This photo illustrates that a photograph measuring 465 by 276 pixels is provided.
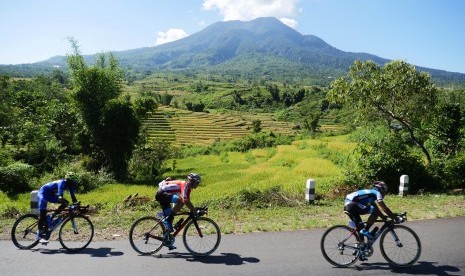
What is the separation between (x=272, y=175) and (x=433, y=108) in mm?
15677

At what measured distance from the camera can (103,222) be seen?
993cm

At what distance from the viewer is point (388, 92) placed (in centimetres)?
1588

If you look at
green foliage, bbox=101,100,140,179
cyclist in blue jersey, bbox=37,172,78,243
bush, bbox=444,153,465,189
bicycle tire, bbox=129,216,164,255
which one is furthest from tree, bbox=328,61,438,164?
green foliage, bbox=101,100,140,179

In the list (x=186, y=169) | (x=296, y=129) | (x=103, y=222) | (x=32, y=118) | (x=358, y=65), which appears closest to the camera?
(x=103, y=222)

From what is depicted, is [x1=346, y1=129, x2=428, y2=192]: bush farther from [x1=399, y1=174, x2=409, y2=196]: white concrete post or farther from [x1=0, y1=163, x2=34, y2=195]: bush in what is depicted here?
[x1=0, y1=163, x2=34, y2=195]: bush

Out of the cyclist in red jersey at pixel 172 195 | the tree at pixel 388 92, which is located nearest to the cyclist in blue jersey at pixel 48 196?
the cyclist in red jersey at pixel 172 195

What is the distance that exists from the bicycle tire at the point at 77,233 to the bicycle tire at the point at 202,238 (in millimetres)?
2125

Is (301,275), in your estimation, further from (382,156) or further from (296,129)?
(296,129)

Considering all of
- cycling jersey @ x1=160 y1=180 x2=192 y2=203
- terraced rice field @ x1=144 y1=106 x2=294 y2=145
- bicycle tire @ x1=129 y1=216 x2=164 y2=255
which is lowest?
terraced rice field @ x1=144 y1=106 x2=294 y2=145

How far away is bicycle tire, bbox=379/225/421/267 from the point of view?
277 inches

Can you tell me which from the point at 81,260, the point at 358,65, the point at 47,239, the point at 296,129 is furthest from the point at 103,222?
the point at 296,129

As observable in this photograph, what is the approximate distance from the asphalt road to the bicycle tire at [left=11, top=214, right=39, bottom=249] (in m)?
0.14

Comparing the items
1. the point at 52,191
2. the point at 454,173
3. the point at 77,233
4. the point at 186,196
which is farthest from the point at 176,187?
the point at 454,173

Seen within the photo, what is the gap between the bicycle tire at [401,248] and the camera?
7030 mm
